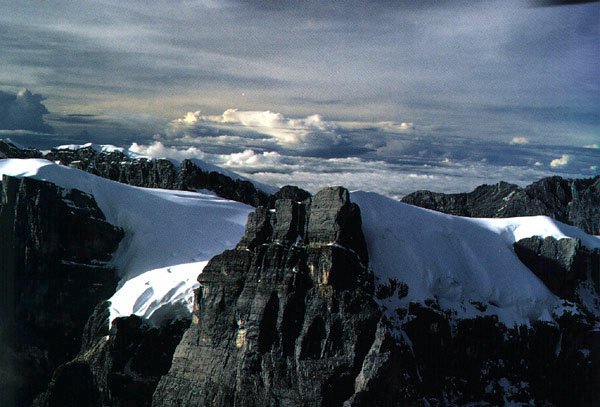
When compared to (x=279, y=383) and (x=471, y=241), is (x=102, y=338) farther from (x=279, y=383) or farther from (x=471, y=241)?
(x=471, y=241)

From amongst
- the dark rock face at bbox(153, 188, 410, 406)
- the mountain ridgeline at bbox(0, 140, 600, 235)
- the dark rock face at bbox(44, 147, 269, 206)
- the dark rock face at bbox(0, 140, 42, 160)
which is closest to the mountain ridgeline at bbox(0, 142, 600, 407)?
the dark rock face at bbox(153, 188, 410, 406)

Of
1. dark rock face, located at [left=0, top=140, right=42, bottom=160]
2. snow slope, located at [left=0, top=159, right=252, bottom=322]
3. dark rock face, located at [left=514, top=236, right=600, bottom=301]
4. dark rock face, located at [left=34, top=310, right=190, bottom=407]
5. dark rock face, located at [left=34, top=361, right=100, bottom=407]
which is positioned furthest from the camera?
dark rock face, located at [left=0, top=140, right=42, bottom=160]

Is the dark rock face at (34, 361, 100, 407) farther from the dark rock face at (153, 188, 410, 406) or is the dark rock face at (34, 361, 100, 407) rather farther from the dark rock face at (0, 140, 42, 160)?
the dark rock face at (0, 140, 42, 160)

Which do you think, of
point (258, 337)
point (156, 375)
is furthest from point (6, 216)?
point (258, 337)

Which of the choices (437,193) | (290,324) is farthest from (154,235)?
(437,193)

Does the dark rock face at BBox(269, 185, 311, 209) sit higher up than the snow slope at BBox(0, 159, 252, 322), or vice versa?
the dark rock face at BBox(269, 185, 311, 209)

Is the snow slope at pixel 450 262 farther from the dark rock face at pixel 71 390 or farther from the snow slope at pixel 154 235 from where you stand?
the dark rock face at pixel 71 390

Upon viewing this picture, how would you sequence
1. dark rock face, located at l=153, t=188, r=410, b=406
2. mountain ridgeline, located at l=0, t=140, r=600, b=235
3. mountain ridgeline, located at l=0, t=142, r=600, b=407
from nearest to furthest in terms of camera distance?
1. dark rock face, located at l=153, t=188, r=410, b=406
2. mountain ridgeline, located at l=0, t=142, r=600, b=407
3. mountain ridgeline, located at l=0, t=140, r=600, b=235
